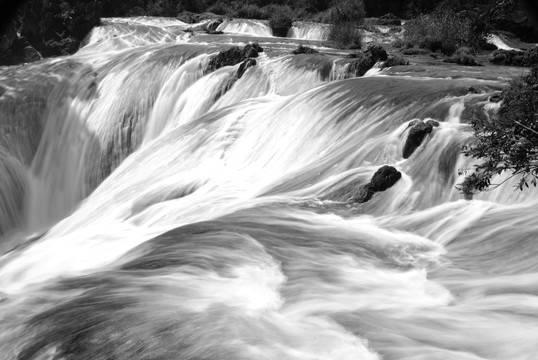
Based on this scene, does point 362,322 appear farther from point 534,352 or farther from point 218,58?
point 218,58

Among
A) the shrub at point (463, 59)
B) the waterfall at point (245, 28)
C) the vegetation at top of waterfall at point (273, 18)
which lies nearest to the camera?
the shrub at point (463, 59)

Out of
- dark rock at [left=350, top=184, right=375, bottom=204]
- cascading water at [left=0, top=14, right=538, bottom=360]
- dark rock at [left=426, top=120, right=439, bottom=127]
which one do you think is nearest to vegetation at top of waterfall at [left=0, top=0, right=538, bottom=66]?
cascading water at [left=0, top=14, right=538, bottom=360]

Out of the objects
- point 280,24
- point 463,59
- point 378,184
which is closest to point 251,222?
point 378,184

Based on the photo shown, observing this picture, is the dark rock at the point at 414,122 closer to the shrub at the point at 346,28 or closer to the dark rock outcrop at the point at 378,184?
the dark rock outcrop at the point at 378,184

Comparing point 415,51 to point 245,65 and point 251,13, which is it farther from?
point 251,13

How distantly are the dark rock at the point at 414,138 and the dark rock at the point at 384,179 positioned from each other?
827 mm

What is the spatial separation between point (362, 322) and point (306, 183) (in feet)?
17.6

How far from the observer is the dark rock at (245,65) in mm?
18645

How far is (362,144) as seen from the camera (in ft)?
40.1

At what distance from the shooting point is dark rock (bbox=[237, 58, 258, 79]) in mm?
18645

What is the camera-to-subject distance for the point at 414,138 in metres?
11.3

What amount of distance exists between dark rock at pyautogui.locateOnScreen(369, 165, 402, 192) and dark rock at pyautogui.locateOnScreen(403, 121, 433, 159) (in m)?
0.83

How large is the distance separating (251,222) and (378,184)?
2.15 metres

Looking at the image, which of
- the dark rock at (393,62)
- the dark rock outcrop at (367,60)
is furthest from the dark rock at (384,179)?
the dark rock at (393,62)
